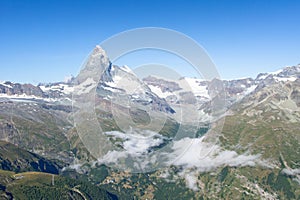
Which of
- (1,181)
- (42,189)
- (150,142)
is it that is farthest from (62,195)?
(150,142)

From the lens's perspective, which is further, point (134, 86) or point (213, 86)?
point (134, 86)

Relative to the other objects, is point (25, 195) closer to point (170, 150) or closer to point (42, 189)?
point (42, 189)

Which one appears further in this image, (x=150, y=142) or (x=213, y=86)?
(x=150, y=142)

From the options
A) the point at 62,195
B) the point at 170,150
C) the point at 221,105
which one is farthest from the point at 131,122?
the point at 62,195

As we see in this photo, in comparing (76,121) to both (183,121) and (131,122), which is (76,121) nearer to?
(131,122)

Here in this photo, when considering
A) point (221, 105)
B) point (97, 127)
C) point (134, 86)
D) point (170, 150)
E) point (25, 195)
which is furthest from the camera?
point (25, 195)

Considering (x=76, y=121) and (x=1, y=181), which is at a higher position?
(x=76, y=121)

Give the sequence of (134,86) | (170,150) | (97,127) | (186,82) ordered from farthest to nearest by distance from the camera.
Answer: (134,86), (170,150), (186,82), (97,127)

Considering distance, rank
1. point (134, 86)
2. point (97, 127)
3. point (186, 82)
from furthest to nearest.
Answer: point (134, 86)
point (186, 82)
point (97, 127)

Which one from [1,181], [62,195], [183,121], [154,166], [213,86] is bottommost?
[62,195]
